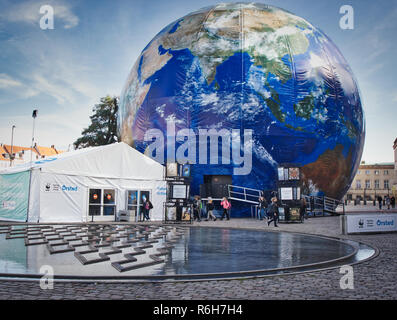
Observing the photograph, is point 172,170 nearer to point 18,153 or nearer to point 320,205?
point 320,205

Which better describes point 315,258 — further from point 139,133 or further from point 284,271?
point 139,133

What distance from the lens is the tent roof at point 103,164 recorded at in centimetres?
2022

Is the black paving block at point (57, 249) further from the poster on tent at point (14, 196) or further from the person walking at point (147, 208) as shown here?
the person walking at point (147, 208)

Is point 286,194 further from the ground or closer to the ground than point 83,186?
closer to the ground

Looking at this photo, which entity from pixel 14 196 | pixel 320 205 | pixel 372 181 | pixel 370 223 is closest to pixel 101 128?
pixel 14 196

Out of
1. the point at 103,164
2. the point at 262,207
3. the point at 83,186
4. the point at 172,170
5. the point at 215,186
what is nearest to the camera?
the point at 172,170

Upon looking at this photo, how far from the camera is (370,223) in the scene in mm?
15039

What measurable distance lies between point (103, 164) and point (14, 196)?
195 inches

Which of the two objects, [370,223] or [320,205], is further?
[320,205]

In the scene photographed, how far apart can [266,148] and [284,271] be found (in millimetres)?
20085

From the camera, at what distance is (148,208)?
72.4 feet

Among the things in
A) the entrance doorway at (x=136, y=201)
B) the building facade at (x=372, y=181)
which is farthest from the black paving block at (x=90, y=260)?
the building facade at (x=372, y=181)

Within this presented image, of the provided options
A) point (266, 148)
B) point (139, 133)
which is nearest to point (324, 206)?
point (266, 148)

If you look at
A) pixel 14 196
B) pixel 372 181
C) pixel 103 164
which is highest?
pixel 372 181
